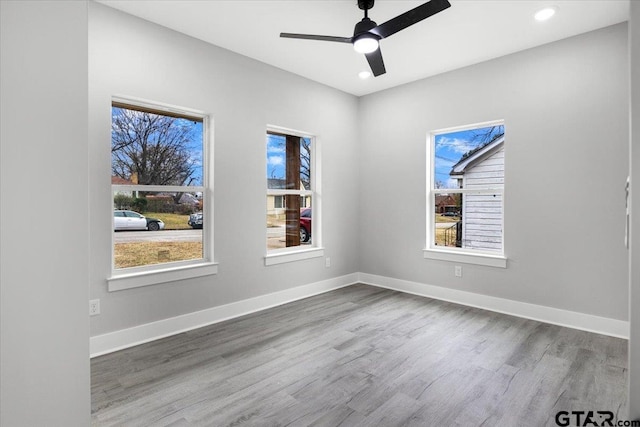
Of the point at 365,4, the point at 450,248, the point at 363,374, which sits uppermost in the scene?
the point at 365,4

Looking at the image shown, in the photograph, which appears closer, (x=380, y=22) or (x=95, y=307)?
(x=95, y=307)

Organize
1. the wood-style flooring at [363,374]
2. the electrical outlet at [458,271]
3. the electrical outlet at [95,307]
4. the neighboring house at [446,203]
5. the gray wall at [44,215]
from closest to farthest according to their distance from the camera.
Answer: the gray wall at [44,215], the wood-style flooring at [363,374], the electrical outlet at [95,307], the electrical outlet at [458,271], the neighboring house at [446,203]

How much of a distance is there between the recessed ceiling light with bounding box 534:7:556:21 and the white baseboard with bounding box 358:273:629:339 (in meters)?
2.79

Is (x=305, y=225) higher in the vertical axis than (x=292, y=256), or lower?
higher

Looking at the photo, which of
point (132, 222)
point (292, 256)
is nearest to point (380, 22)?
point (292, 256)

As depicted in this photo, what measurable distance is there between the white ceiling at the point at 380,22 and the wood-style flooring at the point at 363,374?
2878mm

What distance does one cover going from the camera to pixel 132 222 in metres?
3.13

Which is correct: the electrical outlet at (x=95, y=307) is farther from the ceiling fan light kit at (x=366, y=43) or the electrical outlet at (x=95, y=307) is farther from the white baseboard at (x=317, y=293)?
the ceiling fan light kit at (x=366, y=43)

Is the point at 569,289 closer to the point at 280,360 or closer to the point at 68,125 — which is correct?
the point at 280,360

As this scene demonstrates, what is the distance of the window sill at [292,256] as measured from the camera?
412 cm

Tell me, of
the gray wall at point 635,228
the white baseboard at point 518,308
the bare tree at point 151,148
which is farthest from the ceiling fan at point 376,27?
the white baseboard at point 518,308

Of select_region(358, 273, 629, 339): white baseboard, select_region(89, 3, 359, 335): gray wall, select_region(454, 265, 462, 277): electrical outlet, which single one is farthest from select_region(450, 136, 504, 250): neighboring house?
select_region(89, 3, 359, 335): gray wall

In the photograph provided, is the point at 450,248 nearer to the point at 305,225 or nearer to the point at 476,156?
the point at 476,156

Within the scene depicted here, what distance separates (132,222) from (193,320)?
112 centimetres
